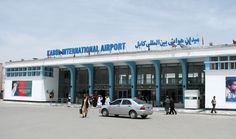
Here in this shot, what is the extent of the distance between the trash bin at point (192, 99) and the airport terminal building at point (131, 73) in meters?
0.99

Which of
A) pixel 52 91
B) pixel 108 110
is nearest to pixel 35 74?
pixel 52 91

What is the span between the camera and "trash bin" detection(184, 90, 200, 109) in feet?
114

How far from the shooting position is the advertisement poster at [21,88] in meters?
50.9

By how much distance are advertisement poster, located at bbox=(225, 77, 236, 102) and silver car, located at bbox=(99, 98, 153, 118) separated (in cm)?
1232

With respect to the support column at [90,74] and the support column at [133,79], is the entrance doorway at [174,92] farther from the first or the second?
the support column at [90,74]

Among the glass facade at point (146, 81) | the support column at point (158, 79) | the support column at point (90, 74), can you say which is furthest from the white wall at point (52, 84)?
the support column at point (158, 79)

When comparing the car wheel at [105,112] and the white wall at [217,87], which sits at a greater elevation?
the white wall at [217,87]

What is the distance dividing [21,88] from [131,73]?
1999 cm

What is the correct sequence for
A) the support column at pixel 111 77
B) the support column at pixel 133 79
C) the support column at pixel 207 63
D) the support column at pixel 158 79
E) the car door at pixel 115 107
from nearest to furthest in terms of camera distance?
the car door at pixel 115 107 < the support column at pixel 207 63 < the support column at pixel 158 79 < the support column at pixel 133 79 < the support column at pixel 111 77

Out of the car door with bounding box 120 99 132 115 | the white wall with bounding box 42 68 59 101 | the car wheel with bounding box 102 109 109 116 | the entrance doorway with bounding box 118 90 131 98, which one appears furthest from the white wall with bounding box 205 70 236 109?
the white wall with bounding box 42 68 59 101

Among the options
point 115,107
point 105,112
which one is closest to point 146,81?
point 105,112

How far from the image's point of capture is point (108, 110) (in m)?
24.7

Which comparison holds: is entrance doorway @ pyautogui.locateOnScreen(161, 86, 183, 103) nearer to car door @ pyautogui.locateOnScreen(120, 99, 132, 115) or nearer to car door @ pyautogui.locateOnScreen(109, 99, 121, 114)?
car door @ pyautogui.locateOnScreen(109, 99, 121, 114)

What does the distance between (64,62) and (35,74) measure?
6.91 m
